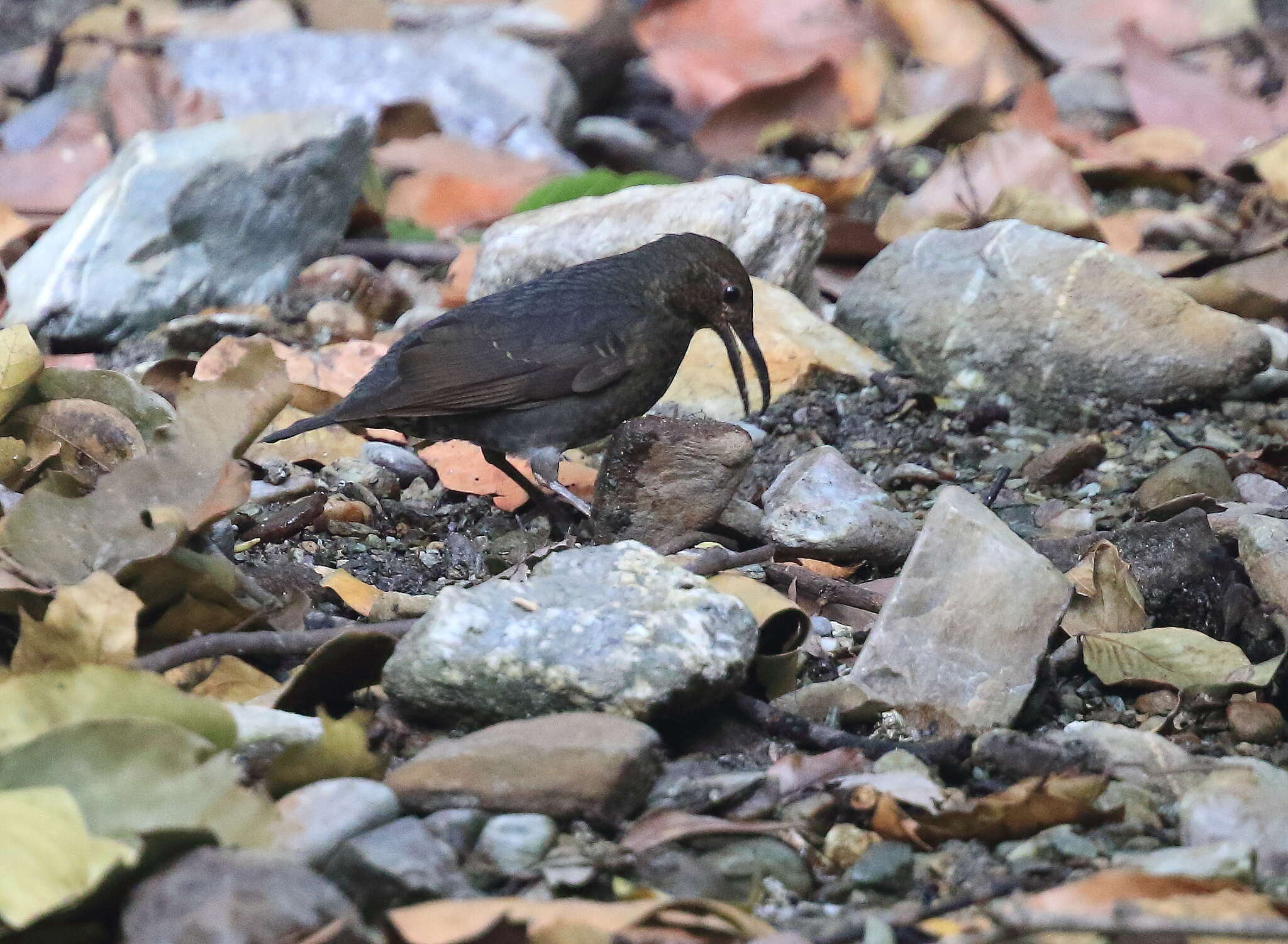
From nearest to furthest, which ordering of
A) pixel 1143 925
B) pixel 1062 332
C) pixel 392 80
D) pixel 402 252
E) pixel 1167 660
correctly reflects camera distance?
pixel 1143 925, pixel 1167 660, pixel 1062 332, pixel 402 252, pixel 392 80

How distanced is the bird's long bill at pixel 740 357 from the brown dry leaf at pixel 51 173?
10.9 feet

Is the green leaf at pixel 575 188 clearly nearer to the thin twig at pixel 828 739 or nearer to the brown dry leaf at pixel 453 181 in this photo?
the brown dry leaf at pixel 453 181

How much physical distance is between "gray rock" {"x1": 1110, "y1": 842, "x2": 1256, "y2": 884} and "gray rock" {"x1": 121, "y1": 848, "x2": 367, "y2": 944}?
41.9 inches

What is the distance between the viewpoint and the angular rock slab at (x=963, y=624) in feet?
9.49

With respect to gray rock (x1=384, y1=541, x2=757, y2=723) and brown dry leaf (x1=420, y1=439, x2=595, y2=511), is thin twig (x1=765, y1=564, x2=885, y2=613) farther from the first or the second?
brown dry leaf (x1=420, y1=439, x2=595, y2=511)

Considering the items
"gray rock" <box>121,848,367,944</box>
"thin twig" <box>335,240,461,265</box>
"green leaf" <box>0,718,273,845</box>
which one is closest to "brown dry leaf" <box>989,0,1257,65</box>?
A: "thin twig" <box>335,240,461,265</box>

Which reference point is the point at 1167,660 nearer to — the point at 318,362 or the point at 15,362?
the point at 15,362

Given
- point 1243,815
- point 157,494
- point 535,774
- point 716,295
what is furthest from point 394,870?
point 716,295

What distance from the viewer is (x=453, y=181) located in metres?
7.20

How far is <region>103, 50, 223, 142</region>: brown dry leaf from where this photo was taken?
23.7 feet

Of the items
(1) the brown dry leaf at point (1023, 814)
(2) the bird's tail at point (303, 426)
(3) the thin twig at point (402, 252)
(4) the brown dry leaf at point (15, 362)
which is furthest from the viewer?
(3) the thin twig at point (402, 252)

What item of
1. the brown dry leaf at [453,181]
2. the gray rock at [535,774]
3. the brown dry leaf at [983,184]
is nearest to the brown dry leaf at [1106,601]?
the gray rock at [535,774]

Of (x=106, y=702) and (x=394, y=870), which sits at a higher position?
(x=106, y=702)

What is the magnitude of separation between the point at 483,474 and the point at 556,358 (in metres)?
0.44
